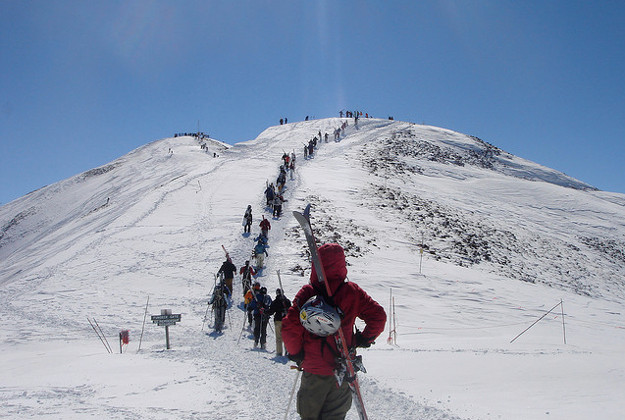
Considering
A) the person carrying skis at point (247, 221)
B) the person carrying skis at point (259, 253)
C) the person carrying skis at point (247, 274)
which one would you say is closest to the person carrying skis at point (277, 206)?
the person carrying skis at point (247, 221)

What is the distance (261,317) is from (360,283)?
8.03 meters

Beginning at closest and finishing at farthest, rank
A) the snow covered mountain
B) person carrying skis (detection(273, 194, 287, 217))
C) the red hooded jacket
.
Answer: the red hooded jacket < the snow covered mountain < person carrying skis (detection(273, 194, 287, 217))

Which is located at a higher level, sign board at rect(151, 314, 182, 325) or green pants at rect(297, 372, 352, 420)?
green pants at rect(297, 372, 352, 420)

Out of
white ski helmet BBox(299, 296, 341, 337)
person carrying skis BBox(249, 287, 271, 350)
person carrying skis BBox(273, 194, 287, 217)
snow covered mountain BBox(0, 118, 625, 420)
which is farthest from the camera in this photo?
person carrying skis BBox(273, 194, 287, 217)

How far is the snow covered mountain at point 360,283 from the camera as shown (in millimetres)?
5641

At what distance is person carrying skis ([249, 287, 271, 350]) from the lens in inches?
404

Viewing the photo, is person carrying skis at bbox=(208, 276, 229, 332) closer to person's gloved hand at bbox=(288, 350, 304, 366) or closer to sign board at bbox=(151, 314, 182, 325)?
sign board at bbox=(151, 314, 182, 325)

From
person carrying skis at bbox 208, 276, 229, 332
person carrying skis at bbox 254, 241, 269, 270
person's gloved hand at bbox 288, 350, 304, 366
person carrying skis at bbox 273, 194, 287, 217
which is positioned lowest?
person carrying skis at bbox 208, 276, 229, 332

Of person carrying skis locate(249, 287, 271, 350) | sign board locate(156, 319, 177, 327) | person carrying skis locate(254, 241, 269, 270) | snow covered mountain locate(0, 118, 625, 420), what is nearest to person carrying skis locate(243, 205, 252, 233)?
snow covered mountain locate(0, 118, 625, 420)

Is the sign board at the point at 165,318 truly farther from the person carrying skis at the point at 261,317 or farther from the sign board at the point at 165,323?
the person carrying skis at the point at 261,317

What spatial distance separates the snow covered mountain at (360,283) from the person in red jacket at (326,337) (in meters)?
2.28

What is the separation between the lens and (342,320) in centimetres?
321

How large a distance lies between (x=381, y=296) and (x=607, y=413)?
12192 millimetres

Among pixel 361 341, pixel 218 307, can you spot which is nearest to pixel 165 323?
pixel 218 307
